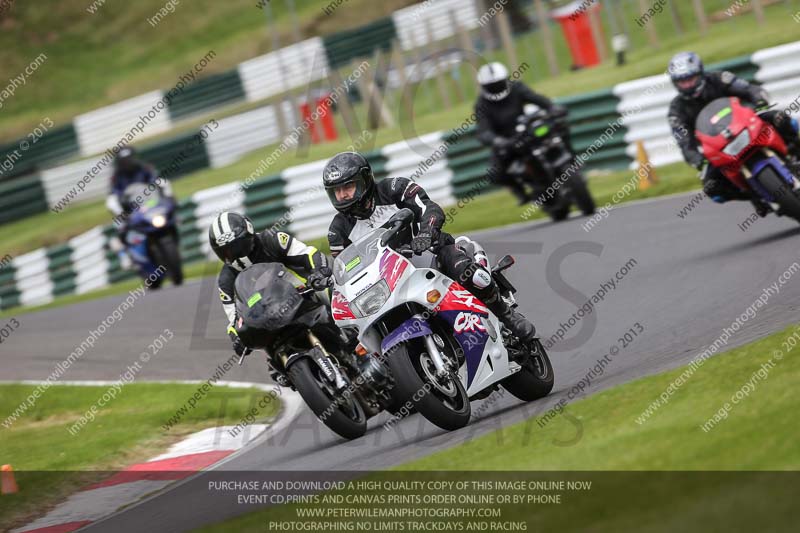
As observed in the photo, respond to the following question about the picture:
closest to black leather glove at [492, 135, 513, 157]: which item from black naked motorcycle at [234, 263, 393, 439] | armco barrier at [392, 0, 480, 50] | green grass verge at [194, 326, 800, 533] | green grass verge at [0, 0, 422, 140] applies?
black naked motorcycle at [234, 263, 393, 439]

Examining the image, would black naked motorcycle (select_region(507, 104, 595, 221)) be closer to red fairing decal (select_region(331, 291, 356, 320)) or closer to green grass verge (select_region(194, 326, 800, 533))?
green grass verge (select_region(194, 326, 800, 533))

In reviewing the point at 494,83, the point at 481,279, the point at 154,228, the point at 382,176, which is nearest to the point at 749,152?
the point at 481,279

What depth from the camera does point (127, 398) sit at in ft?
43.3

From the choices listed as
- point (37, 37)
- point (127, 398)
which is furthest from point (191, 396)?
point (37, 37)

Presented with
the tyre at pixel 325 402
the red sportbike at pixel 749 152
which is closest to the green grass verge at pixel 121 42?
the red sportbike at pixel 749 152

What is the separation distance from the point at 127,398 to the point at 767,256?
6.09 m

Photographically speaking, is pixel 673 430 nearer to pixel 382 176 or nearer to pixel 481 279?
pixel 481 279

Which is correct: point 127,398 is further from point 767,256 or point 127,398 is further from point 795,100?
point 795,100

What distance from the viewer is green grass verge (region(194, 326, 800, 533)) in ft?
17.6

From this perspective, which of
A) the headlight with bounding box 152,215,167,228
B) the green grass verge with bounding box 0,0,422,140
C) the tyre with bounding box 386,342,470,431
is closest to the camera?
the tyre with bounding box 386,342,470,431

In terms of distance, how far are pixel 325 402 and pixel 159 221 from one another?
11137 mm

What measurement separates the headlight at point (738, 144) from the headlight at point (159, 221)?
9.94 meters

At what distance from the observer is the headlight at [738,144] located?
1170 centimetres

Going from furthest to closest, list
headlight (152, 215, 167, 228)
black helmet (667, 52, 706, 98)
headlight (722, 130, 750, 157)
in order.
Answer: headlight (152, 215, 167, 228) < black helmet (667, 52, 706, 98) < headlight (722, 130, 750, 157)
